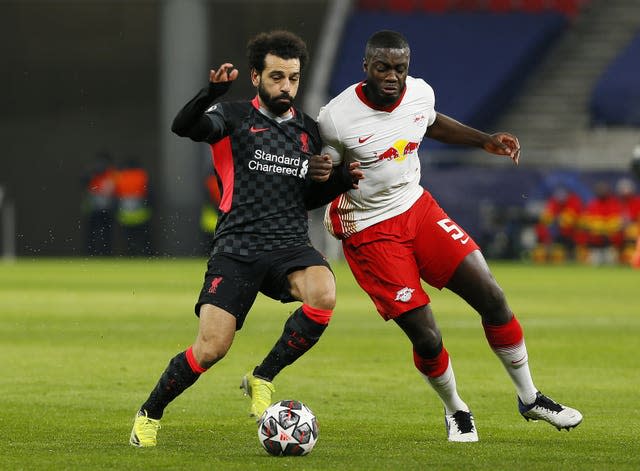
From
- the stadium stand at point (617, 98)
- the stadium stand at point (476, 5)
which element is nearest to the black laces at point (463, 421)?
the stadium stand at point (617, 98)

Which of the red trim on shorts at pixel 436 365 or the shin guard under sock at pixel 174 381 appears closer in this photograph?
the shin guard under sock at pixel 174 381

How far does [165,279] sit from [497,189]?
8.54 metres

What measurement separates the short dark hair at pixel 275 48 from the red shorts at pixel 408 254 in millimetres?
978

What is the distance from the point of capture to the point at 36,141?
35.6 meters

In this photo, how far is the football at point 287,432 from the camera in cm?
689

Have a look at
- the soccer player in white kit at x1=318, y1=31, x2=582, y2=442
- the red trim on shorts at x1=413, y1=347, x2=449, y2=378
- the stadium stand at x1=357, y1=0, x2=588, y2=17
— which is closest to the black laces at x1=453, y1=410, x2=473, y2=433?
the soccer player in white kit at x1=318, y1=31, x2=582, y2=442

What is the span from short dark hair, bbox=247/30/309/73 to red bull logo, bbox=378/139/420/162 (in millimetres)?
638

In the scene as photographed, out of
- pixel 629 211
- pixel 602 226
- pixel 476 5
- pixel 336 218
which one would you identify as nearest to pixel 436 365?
pixel 336 218

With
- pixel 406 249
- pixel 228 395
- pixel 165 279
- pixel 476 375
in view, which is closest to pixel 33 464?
pixel 406 249

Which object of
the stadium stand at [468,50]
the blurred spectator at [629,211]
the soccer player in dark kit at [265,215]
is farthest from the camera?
the stadium stand at [468,50]

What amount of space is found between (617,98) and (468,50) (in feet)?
12.2

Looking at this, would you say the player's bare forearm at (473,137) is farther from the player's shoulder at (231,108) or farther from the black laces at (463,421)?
the black laces at (463,421)

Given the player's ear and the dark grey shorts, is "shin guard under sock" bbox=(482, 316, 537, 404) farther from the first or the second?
the player's ear

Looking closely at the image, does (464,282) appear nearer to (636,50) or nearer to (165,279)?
(165,279)
